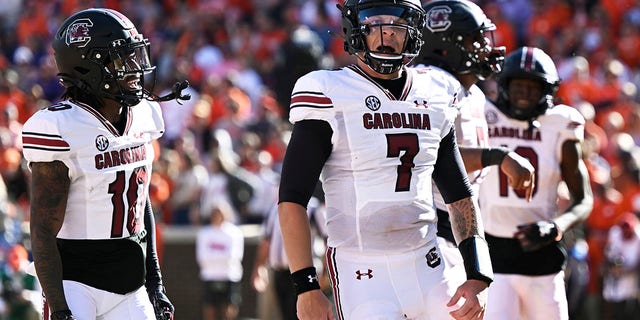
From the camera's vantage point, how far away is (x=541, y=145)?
6.68 metres

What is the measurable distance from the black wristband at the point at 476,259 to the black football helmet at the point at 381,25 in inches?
29.7

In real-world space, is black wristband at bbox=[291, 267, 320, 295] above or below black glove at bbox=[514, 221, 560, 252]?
above

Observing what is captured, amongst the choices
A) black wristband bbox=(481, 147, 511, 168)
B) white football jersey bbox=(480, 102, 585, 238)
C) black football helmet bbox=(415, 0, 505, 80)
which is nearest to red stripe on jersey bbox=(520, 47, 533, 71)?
white football jersey bbox=(480, 102, 585, 238)

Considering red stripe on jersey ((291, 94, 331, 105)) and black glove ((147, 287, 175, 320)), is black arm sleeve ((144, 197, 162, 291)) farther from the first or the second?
red stripe on jersey ((291, 94, 331, 105))

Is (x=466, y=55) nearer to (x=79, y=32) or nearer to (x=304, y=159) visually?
(x=304, y=159)

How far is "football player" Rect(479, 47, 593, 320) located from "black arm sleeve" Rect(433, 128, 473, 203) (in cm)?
174

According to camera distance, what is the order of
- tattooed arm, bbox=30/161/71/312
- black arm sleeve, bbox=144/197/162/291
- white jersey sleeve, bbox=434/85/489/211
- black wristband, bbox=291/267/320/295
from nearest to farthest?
black wristband, bbox=291/267/320/295 < tattooed arm, bbox=30/161/71/312 < black arm sleeve, bbox=144/197/162/291 < white jersey sleeve, bbox=434/85/489/211

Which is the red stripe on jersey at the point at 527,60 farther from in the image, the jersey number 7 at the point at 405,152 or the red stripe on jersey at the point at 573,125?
the jersey number 7 at the point at 405,152

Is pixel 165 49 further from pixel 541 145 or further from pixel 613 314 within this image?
pixel 541 145

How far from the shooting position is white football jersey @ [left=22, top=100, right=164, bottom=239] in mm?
4816

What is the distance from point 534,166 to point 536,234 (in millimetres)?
657

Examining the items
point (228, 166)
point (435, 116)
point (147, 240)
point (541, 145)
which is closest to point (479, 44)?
point (541, 145)

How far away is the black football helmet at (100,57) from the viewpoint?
5078 mm

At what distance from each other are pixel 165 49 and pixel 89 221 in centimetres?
1199
